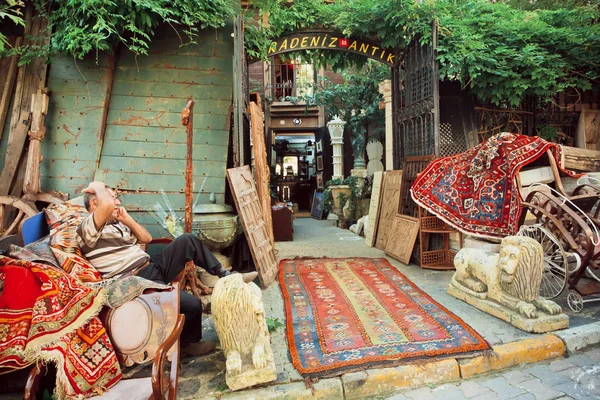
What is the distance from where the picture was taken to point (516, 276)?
3145 millimetres

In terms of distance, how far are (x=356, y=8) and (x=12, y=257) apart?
5.74 m

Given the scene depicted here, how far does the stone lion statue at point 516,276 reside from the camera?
3.08m

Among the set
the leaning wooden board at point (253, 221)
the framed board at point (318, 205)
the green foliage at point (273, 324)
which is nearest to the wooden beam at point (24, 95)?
the leaning wooden board at point (253, 221)

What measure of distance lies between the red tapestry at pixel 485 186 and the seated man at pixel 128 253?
3381 mm

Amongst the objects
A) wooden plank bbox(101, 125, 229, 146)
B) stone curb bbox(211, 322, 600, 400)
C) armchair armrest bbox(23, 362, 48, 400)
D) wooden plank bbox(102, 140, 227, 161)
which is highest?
wooden plank bbox(101, 125, 229, 146)

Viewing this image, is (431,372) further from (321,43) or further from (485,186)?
(321,43)

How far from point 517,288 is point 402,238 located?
8.02ft

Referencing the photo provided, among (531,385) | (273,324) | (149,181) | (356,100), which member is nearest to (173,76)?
(149,181)

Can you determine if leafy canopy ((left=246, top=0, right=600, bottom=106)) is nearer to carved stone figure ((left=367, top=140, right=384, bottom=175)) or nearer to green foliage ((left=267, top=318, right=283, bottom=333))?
green foliage ((left=267, top=318, right=283, bottom=333))

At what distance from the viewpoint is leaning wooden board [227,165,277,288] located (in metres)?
4.29

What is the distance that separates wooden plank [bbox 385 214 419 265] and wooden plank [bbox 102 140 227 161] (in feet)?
10.2

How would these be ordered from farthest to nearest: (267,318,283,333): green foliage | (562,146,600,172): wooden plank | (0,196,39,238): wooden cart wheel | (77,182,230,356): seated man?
1. (562,146,600,172): wooden plank
2. (0,196,39,238): wooden cart wheel
3. (267,318,283,333): green foliage
4. (77,182,230,356): seated man

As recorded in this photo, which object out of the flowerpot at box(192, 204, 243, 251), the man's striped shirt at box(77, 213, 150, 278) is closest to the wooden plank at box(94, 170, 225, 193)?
the flowerpot at box(192, 204, 243, 251)

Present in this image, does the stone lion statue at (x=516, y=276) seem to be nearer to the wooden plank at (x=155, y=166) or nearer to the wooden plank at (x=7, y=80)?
the wooden plank at (x=155, y=166)
